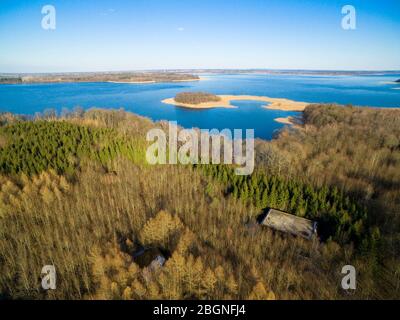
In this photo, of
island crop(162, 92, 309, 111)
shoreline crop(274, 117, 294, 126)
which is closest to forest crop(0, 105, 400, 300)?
shoreline crop(274, 117, 294, 126)

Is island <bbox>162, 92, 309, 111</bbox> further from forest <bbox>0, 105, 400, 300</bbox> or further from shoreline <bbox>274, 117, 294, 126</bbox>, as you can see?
forest <bbox>0, 105, 400, 300</bbox>

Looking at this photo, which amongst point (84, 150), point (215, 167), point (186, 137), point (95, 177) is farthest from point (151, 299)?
point (186, 137)

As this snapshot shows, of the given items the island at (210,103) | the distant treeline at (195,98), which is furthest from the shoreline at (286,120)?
the distant treeline at (195,98)

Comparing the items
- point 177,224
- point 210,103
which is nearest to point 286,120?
point 210,103

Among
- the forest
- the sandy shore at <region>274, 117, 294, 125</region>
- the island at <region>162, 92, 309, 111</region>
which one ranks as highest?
the island at <region>162, 92, 309, 111</region>

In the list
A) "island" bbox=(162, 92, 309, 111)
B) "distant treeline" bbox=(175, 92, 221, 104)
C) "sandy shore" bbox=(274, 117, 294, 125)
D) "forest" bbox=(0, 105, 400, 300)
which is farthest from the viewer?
"distant treeline" bbox=(175, 92, 221, 104)

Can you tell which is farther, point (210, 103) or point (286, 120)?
point (210, 103)

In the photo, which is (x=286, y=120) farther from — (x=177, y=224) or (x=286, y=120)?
(x=177, y=224)

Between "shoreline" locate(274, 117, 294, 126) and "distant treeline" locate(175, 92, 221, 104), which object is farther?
"distant treeline" locate(175, 92, 221, 104)
